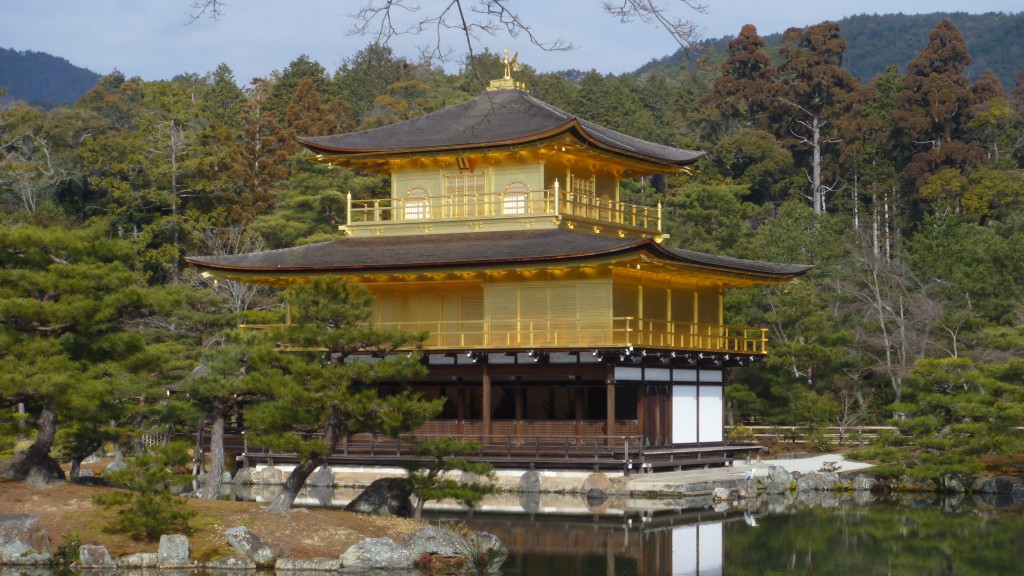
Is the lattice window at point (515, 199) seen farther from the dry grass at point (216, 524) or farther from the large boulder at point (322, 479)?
the dry grass at point (216, 524)

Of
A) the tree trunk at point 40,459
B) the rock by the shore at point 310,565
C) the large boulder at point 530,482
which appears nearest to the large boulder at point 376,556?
the rock by the shore at point 310,565

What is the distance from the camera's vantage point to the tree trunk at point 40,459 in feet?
74.3

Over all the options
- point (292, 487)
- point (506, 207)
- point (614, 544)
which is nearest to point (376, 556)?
point (292, 487)

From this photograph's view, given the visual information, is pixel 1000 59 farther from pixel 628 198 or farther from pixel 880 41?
pixel 628 198

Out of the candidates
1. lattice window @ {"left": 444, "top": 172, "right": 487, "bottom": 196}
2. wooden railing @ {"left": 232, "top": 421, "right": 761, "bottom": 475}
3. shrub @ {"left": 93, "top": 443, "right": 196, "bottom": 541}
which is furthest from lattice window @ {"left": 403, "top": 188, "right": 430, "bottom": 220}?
shrub @ {"left": 93, "top": 443, "right": 196, "bottom": 541}

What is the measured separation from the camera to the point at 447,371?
34719 mm

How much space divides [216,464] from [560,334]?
33.9 ft

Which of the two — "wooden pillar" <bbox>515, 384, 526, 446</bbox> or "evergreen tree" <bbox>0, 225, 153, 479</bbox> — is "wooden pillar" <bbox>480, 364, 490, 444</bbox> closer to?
"wooden pillar" <bbox>515, 384, 526, 446</bbox>

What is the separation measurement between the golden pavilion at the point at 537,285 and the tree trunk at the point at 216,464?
7.68m

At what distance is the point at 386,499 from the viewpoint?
920 inches

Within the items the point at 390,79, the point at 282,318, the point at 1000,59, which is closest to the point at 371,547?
the point at 282,318

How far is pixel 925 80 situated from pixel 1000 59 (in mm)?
98171

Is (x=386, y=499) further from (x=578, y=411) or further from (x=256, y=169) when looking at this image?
(x=256, y=169)

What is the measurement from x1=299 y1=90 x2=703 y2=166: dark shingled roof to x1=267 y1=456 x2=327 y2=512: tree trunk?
46.9 feet
